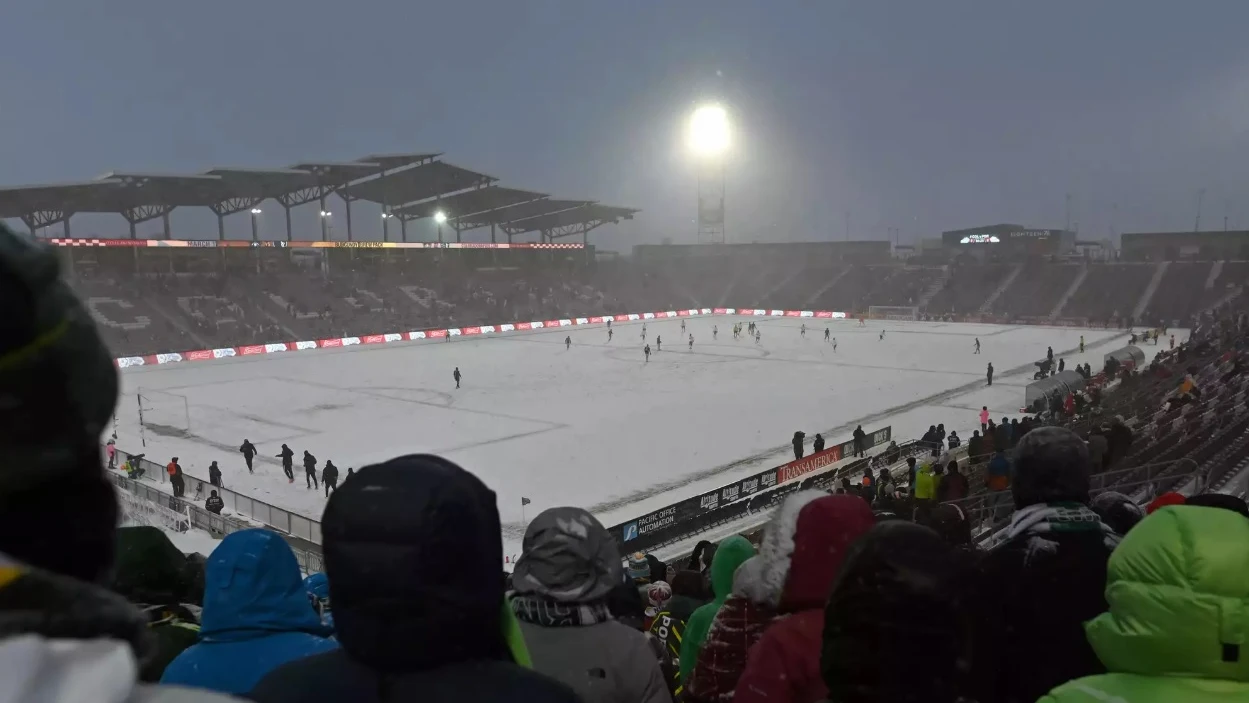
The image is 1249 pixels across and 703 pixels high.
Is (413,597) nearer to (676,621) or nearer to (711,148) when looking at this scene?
(676,621)

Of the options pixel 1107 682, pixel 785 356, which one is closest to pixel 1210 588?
pixel 1107 682

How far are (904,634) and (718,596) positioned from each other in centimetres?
221

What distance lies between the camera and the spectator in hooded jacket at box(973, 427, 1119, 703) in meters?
3.33

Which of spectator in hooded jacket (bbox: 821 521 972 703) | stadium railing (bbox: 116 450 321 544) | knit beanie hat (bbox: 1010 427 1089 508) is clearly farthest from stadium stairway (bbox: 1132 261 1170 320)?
spectator in hooded jacket (bbox: 821 521 972 703)

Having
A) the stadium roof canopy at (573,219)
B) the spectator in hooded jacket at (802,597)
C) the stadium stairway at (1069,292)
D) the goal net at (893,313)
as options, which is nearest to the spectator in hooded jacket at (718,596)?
the spectator in hooded jacket at (802,597)

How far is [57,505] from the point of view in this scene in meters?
1.04

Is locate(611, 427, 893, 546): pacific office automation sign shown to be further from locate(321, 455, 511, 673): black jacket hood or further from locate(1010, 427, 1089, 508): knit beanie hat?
locate(321, 455, 511, 673): black jacket hood

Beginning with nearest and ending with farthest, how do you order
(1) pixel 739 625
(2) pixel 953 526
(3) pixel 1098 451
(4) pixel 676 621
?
(1) pixel 739 625, (4) pixel 676 621, (2) pixel 953 526, (3) pixel 1098 451

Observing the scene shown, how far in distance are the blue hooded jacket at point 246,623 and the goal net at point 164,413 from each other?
25962mm

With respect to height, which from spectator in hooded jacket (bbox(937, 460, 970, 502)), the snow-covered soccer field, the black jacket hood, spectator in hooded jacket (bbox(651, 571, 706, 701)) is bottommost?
the snow-covered soccer field

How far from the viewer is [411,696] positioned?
172cm

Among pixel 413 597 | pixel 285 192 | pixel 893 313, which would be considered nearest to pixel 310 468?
pixel 413 597

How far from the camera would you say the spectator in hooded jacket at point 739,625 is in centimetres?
289

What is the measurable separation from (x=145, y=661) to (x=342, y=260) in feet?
253
